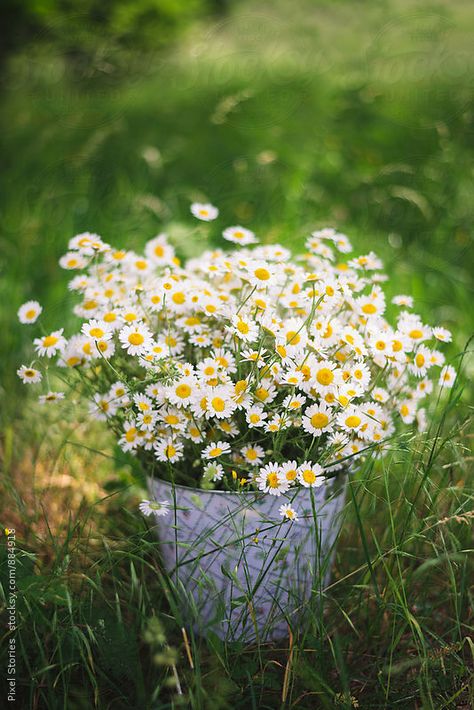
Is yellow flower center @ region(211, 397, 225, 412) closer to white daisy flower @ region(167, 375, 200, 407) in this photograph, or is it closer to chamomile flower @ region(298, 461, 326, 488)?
white daisy flower @ region(167, 375, 200, 407)

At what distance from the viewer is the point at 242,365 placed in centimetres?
124

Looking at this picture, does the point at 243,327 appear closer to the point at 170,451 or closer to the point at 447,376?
the point at 170,451

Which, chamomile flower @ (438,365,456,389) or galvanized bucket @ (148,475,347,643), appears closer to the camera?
galvanized bucket @ (148,475,347,643)

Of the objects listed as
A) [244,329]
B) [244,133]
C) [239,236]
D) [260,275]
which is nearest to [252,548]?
[244,329]

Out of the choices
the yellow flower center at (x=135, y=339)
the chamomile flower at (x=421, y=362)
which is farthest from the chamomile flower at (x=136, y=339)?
the chamomile flower at (x=421, y=362)

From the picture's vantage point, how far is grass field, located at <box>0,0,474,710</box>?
3.68 feet

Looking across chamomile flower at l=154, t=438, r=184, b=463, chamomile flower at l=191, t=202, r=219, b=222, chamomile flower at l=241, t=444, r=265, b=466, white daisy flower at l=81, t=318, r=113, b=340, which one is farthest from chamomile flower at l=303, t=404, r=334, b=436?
chamomile flower at l=191, t=202, r=219, b=222

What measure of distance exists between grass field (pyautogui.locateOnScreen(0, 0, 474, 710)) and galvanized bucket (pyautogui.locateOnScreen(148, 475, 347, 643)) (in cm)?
6

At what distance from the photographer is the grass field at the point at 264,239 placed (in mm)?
1123

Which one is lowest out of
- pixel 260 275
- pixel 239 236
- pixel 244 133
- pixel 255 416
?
pixel 255 416

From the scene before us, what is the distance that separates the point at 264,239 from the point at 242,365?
126 cm

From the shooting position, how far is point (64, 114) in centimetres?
471

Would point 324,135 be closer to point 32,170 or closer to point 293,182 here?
point 293,182

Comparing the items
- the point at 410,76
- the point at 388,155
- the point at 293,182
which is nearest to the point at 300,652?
the point at 293,182
